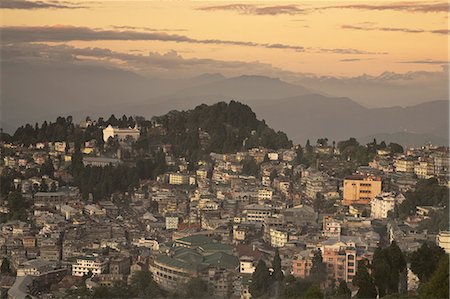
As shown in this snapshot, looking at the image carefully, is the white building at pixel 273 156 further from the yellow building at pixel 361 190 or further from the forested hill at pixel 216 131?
the yellow building at pixel 361 190

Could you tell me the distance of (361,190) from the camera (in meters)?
13.0

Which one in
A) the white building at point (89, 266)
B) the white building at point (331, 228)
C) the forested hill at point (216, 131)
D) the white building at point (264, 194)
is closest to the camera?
the white building at point (89, 266)

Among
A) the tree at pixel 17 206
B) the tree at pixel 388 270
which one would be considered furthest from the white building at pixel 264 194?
the tree at pixel 388 270

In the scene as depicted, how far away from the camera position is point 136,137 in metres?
17.1

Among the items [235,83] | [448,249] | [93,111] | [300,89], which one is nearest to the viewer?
[448,249]

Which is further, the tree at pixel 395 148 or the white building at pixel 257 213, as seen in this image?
the tree at pixel 395 148

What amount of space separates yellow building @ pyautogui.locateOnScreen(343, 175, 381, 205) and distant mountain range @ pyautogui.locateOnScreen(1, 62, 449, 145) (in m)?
1.73

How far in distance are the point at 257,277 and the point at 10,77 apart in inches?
290

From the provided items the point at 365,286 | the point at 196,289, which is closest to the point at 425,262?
the point at 365,286

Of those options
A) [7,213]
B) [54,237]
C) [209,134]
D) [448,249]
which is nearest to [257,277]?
[448,249]

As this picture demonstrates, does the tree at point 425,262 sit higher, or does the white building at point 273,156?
the white building at point 273,156

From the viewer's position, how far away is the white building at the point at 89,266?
9422 millimetres

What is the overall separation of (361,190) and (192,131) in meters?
4.51

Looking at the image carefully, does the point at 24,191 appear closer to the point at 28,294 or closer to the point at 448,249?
the point at 28,294
